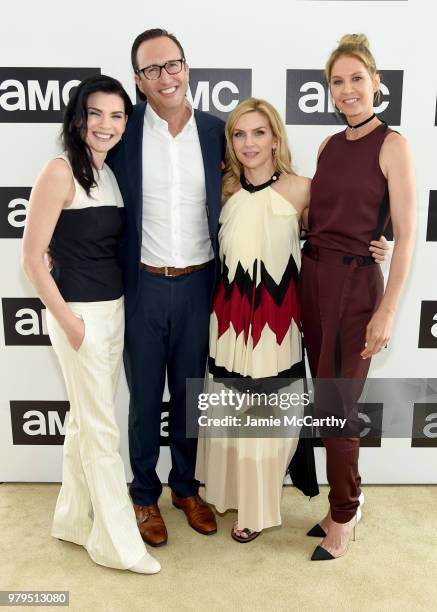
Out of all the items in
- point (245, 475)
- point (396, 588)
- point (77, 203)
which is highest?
point (77, 203)

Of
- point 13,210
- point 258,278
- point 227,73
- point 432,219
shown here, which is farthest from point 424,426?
point 13,210

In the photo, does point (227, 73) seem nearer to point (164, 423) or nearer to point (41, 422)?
point (164, 423)

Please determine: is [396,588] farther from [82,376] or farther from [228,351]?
[82,376]

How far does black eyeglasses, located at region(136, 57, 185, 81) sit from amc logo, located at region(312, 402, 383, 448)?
1.66 meters

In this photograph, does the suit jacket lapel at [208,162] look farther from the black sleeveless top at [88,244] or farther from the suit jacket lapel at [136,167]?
the black sleeveless top at [88,244]

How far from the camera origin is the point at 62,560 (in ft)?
7.34

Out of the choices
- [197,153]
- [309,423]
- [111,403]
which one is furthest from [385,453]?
[197,153]

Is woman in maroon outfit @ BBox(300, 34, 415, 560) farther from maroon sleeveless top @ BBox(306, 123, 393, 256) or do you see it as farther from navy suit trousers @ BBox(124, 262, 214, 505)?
navy suit trousers @ BBox(124, 262, 214, 505)

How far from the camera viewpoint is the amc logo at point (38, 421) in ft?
9.00

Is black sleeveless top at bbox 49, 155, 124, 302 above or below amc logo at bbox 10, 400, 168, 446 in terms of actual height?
above

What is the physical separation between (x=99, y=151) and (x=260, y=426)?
3.66ft

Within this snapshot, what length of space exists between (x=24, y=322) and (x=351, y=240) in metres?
1.47

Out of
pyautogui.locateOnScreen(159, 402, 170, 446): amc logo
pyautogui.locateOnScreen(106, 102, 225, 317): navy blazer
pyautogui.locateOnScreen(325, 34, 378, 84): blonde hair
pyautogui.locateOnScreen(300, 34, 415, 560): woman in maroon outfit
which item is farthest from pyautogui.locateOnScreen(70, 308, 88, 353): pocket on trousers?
pyautogui.locateOnScreen(325, 34, 378, 84): blonde hair

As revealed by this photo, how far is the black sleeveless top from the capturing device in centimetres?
191
